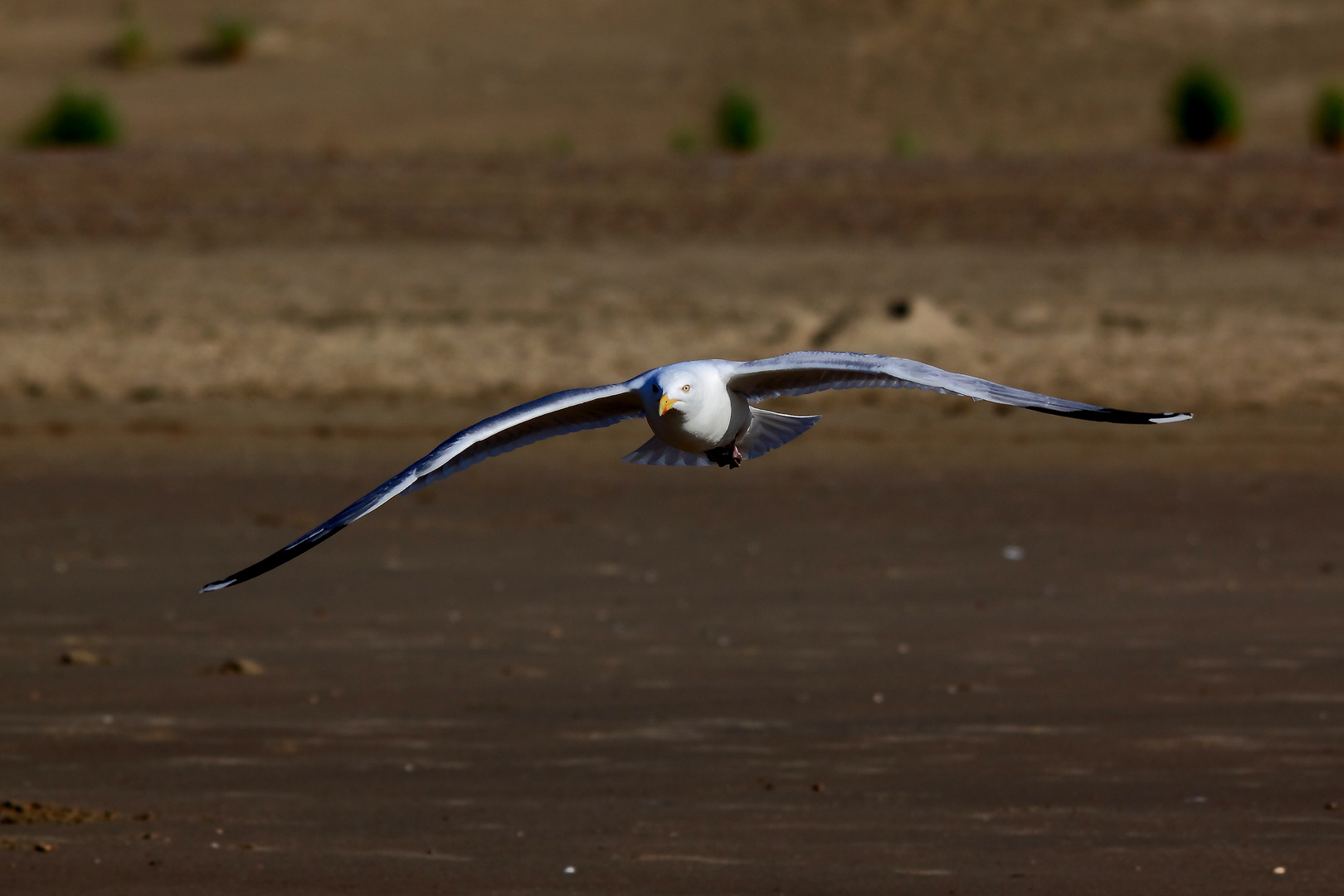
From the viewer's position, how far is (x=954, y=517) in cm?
1384

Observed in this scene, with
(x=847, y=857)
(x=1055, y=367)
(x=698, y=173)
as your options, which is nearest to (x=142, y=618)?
(x=847, y=857)

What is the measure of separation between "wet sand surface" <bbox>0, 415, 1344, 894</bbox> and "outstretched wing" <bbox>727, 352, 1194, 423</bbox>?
1482 millimetres

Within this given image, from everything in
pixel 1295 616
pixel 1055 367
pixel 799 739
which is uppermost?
pixel 1055 367

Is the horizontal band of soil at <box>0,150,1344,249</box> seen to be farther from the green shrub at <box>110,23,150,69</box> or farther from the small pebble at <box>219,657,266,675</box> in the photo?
the green shrub at <box>110,23,150,69</box>

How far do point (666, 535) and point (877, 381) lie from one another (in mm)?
5722

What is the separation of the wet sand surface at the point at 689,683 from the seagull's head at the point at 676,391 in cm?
148

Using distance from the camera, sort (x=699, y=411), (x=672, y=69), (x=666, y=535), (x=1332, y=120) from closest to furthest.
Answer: (x=699, y=411)
(x=666, y=535)
(x=1332, y=120)
(x=672, y=69)

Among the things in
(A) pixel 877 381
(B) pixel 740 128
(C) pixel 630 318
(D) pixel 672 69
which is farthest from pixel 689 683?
(D) pixel 672 69

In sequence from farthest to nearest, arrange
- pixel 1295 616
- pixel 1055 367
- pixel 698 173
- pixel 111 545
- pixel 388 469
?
1. pixel 698 173
2. pixel 1055 367
3. pixel 388 469
4. pixel 111 545
5. pixel 1295 616

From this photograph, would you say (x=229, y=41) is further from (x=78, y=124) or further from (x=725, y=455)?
(x=725, y=455)

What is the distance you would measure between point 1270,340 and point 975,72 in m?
35.7

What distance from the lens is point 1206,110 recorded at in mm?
39094

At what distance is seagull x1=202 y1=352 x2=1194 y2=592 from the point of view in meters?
7.44

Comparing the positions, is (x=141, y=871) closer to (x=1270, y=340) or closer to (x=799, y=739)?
(x=799, y=739)
